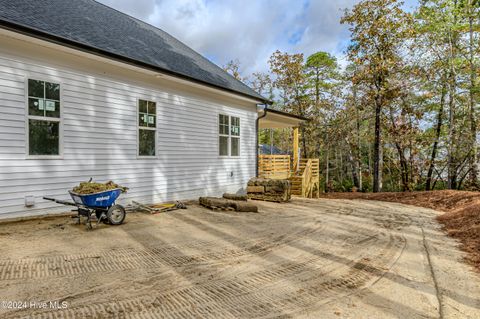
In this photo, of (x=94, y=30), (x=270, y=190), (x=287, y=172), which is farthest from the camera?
(x=287, y=172)

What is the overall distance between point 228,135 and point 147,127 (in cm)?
364

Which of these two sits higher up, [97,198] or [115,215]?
[97,198]

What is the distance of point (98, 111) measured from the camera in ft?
22.0

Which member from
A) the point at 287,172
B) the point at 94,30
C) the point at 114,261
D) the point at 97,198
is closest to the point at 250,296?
the point at 114,261

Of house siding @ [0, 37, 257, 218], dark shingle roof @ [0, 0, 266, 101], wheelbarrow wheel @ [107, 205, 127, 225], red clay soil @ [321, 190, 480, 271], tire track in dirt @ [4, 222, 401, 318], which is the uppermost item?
dark shingle roof @ [0, 0, 266, 101]

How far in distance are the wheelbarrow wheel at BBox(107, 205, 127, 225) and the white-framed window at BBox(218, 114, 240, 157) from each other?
17.3 feet

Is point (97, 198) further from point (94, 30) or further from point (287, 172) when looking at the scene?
point (287, 172)

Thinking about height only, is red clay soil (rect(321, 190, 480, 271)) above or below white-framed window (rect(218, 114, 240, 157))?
below

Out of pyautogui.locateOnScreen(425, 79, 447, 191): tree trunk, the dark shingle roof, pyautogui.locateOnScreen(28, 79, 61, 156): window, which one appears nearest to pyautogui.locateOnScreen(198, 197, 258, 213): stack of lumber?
the dark shingle roof

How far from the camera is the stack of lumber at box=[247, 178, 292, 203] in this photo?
10047 mm

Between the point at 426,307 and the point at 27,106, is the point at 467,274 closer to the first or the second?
the point at 426,307

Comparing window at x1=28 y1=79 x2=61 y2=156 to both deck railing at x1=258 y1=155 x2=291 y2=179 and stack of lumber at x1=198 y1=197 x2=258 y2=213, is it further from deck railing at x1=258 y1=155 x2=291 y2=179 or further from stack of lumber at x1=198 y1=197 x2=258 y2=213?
deck railing at x1=258 y1=155 x2=291 y2=179

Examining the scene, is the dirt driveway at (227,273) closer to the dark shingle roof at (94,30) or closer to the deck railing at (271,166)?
the dark shingle roof at (94,30)

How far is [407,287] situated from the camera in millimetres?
3102
